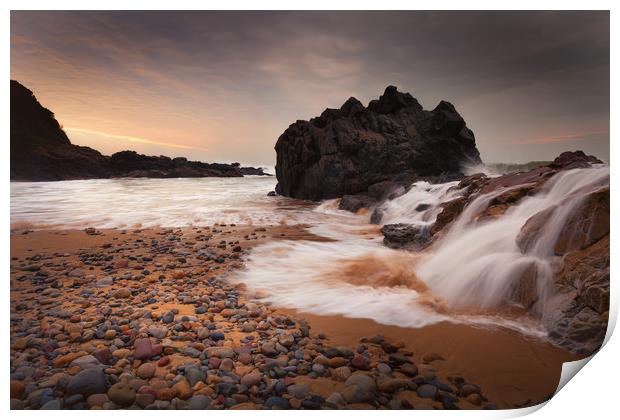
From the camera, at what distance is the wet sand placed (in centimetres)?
203

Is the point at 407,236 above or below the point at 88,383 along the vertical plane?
above

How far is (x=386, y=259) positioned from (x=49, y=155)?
11.7 feet

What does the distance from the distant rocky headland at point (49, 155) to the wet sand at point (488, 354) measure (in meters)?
2.61

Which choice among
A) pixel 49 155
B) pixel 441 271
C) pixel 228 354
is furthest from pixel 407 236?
pixel 49 155

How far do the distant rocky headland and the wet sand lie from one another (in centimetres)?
261

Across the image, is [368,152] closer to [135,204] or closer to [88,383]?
[135,204]

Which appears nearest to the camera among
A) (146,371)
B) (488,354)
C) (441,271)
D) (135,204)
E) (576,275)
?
(146,371)

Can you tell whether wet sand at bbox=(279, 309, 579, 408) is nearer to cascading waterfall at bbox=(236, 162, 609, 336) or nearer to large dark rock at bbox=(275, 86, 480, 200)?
cascading waterfall at bbox=(236, 162, 609, 336)

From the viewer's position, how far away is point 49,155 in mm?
2881

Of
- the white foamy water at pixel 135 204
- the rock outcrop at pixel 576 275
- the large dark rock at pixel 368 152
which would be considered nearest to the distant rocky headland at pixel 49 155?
the white foamy water at pixel 135 204

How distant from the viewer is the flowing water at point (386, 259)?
2.61 m
